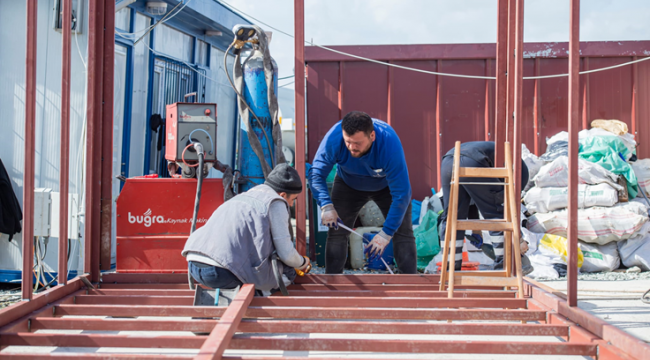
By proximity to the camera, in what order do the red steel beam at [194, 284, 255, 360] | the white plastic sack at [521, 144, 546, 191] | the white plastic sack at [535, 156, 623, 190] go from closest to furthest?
the red steel beam at [194, 284, 255, 360] → the white plastic sack at [535, 156, 623, 190] → the white plastic sack at [521, 144, 546, 191]

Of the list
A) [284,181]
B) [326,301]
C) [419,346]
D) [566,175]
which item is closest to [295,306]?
[326,301]

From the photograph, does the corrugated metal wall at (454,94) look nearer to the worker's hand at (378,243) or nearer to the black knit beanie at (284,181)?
the worker's hand at (378,243)

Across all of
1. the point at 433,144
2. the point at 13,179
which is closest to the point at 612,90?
the point at 433,144

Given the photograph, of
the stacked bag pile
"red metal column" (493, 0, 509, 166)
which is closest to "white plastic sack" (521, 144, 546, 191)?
the stacked bag pile

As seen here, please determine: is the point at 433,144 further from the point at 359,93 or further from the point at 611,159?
the point at 611,159

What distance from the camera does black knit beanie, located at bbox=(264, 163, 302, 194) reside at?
335cm

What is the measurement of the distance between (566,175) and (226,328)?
4933 millimetres

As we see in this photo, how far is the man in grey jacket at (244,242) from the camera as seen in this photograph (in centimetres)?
312

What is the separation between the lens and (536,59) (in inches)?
274

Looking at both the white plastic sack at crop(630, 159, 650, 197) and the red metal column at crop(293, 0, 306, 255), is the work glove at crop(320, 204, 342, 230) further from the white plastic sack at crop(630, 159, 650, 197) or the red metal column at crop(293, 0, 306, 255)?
the white plastic sack at crop(630, 159, 650, 197)

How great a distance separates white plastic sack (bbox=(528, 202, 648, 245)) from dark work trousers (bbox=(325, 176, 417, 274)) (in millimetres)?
2584

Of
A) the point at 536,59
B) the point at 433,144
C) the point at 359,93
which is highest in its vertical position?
the point at 536,59

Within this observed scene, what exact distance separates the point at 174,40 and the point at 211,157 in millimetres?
Answer: 3524

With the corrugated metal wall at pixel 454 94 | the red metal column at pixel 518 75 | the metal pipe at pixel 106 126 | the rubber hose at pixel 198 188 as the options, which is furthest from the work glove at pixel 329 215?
the corrugated metal wall at pixel 454 94
